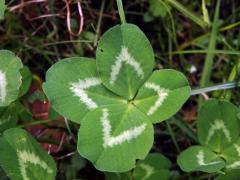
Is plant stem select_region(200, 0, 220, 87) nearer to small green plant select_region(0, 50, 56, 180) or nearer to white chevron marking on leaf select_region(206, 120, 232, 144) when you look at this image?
white chevron marking on leaf select_region(206, 120, 232, 144)

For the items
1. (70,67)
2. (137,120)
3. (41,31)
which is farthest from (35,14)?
(137,120)

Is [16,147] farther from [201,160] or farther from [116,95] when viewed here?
[201,160]

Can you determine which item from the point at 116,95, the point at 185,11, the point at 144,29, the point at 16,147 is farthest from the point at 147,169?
the point at 144,29

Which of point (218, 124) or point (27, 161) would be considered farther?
point (218, 124)

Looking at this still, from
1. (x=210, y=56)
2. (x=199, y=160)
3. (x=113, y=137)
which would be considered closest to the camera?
(x=113, y=137)

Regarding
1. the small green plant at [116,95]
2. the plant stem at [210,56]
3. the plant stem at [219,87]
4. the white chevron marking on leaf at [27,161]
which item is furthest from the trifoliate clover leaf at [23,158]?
the plant stem at [210,56]

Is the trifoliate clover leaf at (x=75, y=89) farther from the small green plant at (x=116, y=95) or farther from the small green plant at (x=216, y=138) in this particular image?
the small green plant at (x=216, y=138)
